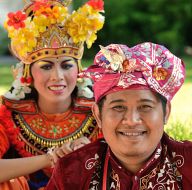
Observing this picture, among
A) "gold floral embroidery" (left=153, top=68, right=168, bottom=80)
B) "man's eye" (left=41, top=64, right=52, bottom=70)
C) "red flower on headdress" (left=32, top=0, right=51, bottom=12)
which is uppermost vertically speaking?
"red flower on headdress" (left=32, top=0, right=51, bottom=12)

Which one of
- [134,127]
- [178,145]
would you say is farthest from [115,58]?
[178,145]

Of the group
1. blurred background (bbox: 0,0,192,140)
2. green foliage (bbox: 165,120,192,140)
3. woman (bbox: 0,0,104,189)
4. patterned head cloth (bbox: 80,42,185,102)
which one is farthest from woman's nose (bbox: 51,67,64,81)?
blurred background (bbox: 0,0,192,140)

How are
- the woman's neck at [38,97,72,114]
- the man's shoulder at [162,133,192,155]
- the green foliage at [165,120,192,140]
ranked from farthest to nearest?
the green foliage at [165,120,192,140] < the woman's neck at [38,97,72,114] < the man's shoulder at [162,133,192,155]

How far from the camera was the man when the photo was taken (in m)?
3.16

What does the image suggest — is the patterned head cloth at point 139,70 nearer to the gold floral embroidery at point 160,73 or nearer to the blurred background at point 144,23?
the gold floral embroidery at point 160,73

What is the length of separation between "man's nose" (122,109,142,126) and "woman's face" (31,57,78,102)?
1.32m

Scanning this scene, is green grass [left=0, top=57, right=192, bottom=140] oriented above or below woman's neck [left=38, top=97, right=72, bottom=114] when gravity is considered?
above

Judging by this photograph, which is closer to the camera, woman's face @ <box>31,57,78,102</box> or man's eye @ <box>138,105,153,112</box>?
man's eye @ <box>138,105,153,112</box>

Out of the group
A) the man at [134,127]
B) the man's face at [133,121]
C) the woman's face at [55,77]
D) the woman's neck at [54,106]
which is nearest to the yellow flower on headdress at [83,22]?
the woman's face at [55,77]

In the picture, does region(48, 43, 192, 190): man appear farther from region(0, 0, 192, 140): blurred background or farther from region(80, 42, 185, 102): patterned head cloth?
region(0, 0, 192, 140): blurred background

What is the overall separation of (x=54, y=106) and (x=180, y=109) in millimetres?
5180

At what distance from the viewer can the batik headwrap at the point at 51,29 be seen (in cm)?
445

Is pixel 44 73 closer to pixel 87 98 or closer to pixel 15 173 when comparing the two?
pixel 87 98

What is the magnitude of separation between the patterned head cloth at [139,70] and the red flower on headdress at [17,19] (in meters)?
1.34
